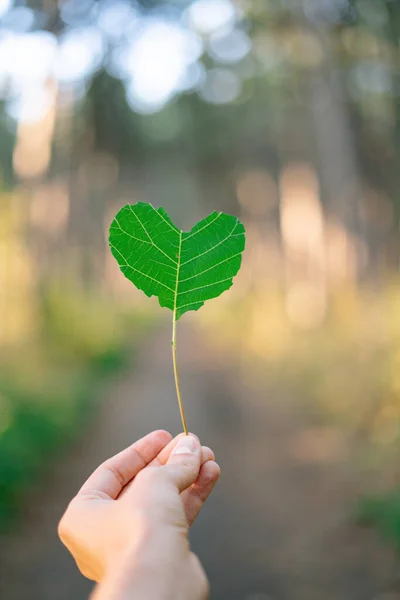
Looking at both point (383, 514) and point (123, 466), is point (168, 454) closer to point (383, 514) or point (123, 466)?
point (123, 466)

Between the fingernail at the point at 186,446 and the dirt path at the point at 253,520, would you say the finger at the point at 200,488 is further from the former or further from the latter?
the dirt path at the point at 253,520

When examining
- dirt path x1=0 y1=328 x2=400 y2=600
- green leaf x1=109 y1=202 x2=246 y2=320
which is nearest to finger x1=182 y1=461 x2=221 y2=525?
green leaf x1=109 y1=202 x2=246 y2=320

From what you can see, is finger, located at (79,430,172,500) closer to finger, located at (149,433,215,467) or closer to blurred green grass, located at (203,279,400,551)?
finger, located at (149,433,215,467)

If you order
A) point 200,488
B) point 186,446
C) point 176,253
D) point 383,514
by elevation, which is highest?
point 176,253

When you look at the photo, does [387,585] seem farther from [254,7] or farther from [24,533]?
[254,7]

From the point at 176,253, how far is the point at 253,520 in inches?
164

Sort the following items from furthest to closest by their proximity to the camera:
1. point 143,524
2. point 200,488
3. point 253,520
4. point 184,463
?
point 253,520
point 200,488
point 184,463
point 143,524

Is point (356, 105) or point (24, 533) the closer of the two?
point (24, 533)

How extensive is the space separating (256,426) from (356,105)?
701cm

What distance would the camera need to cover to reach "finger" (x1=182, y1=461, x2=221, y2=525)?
138cm

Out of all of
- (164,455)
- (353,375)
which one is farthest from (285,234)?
(164,455)

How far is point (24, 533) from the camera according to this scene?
4.61m

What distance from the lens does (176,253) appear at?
1354 mm

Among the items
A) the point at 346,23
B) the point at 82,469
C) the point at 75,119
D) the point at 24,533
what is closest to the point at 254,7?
the point at 346,23
